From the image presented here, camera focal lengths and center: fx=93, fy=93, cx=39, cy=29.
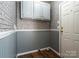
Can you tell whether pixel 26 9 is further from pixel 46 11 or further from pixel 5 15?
pixel 5 15

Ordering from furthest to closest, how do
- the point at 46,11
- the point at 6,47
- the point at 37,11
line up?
the point at 46,11, the point at 37,11, the point at 6,47

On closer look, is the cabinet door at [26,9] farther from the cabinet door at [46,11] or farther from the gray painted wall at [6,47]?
the gray painted wall at [6,47]

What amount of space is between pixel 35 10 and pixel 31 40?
48.5 inches

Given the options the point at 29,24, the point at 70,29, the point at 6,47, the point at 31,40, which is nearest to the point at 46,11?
the point at 29,24

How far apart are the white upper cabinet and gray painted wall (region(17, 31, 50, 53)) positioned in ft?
2.15

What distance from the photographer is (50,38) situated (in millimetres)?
4383

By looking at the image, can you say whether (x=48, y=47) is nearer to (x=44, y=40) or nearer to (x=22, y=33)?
(x=44, y=40)

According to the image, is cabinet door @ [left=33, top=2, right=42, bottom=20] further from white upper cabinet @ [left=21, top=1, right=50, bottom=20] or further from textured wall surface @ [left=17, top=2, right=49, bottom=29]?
textured wall surface @ [left=17, top=2, right=49, bottom=29]

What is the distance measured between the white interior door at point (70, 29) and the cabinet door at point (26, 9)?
1162 millimetres

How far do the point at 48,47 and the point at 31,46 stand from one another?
39.2 inches

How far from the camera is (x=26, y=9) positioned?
3.49 meters

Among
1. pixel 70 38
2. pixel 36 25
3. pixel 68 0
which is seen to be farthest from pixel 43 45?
pixel 68 0

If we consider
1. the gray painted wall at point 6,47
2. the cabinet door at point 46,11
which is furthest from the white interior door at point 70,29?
the gray painted wall at point 6,47

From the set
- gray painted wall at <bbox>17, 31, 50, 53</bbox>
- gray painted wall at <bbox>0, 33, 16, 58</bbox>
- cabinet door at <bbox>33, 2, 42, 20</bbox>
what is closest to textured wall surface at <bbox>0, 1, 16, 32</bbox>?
gray painted wall at <bbox>0, 33, 16, 58</bbox>
